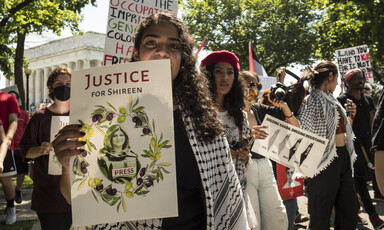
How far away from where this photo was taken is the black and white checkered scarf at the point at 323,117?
4.38 meters

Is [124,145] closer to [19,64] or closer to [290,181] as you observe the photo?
[290,181]

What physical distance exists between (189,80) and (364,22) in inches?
552

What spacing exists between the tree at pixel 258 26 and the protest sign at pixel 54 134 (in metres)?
27.5

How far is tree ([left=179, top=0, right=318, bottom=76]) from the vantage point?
2995cm

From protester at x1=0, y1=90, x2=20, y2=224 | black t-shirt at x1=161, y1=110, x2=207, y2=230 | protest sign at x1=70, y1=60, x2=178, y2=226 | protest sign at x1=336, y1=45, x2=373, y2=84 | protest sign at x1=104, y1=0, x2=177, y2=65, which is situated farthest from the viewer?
protest sign at x1=336, y1=45, x2=373, y2=84

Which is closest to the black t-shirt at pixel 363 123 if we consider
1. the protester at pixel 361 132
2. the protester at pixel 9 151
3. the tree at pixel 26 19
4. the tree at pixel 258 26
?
the protester at pixel 361 132

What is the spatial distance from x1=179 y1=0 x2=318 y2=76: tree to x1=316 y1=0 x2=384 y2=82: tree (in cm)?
1308

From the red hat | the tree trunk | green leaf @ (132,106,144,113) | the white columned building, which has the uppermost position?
the white columned building

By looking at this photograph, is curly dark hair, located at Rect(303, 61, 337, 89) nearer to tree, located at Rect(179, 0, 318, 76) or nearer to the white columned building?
tree, located at Rect(179, 0, 318, 76)

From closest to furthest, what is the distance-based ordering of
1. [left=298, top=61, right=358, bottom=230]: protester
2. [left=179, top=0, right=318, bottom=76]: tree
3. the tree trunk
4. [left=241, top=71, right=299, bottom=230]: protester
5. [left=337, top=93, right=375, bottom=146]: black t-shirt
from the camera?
[left=241, top=71, right=299, bottom=230]: protester < [left=298, top=61, right=358, bottom=230]: protester < [left=337, top=93, right=375, bottom=146]: black t-shirt < the tree trunk < [left=179, top=0, right=318, bottom=76]: tree

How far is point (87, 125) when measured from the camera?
4.86ft

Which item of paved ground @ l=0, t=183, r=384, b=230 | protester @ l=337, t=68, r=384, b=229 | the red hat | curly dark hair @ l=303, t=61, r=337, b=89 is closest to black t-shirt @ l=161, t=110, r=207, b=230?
the red hat

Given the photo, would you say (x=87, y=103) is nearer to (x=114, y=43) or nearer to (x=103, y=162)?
(x=103, y=162)

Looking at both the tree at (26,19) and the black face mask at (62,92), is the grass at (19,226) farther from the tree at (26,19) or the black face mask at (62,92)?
the tree at (26,19)
